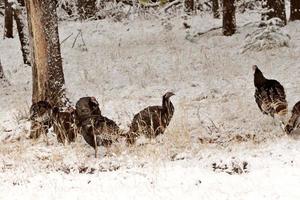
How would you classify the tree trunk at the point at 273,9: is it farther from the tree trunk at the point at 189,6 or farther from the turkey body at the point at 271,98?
the tree trunk at the point at 189,6

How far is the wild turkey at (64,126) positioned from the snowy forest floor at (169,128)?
0.19m

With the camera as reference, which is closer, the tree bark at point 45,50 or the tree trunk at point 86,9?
the tree bark at point 45,50

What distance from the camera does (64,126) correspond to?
9.58 m

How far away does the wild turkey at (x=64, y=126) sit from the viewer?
9.50 m

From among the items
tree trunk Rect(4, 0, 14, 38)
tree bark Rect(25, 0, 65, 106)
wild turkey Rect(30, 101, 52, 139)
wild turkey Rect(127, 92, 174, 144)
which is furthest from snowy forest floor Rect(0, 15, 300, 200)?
tree trunk Rect(4, 0, 14, 38)

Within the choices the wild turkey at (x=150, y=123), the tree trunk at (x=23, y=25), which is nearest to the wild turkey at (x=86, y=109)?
the wild turkey at (x=150, y=123)

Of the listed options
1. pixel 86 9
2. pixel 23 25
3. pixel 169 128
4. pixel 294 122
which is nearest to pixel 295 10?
pixel 23 25

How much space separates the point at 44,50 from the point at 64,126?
226cm

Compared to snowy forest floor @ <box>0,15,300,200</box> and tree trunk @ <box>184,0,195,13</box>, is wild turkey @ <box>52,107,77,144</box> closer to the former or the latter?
snowy forest floor @ <box>0,15,300,200</box>

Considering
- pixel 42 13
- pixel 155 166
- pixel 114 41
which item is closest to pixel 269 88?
pixel 155 166

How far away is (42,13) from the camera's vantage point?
10938 mm

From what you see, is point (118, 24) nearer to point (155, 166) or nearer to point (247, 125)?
point (247, 125)

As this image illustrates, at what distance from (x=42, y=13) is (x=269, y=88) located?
188 inches

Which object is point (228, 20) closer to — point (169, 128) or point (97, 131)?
point (169, 128)
